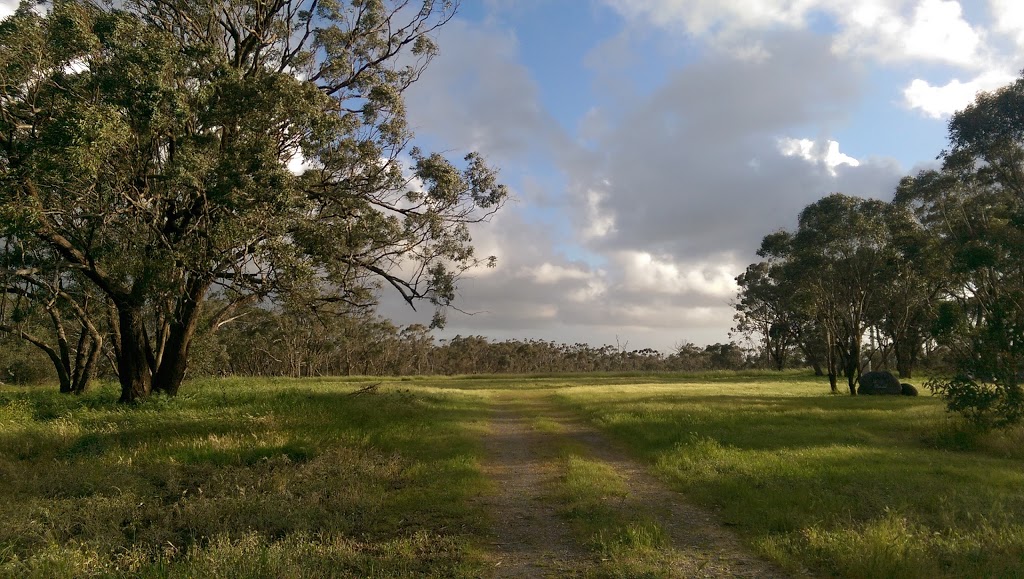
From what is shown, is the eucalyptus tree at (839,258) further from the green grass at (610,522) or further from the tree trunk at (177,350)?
the tree trunk at (177,350)

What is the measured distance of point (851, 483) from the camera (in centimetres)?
1009

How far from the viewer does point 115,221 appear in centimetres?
1477

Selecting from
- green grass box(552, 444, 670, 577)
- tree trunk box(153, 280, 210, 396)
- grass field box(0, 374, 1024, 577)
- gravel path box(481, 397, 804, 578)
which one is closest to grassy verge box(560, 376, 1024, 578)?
grass field box(0, 374, 1024, 577)

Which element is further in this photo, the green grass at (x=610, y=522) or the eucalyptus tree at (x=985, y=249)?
the eucalyptus tree at (x=985, y=249)

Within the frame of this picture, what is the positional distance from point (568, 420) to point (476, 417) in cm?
312

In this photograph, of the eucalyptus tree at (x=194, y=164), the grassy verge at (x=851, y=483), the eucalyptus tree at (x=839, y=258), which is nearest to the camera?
the grassy verge at (x=851, y=483)

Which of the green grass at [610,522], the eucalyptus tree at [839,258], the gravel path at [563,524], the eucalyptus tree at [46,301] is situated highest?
the eucalyptus tree at [839,258]

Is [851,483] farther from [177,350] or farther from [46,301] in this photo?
[46,301]

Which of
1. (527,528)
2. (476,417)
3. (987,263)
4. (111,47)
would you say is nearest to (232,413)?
(476,417)

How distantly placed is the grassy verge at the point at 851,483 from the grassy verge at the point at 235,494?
3.93m

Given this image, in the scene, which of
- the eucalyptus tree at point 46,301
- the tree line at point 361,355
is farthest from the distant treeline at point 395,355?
the eucalyptus tree at point 46,301

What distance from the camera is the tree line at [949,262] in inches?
672

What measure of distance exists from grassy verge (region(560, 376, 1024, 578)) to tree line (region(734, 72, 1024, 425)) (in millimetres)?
2144

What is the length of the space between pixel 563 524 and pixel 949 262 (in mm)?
27278
